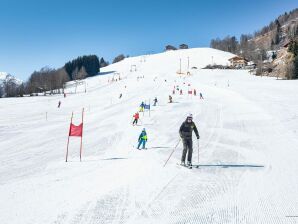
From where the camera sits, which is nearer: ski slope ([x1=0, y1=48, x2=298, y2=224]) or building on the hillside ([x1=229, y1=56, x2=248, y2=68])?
ski slope ([x1=0, y1=48, x2=298, y2=224])

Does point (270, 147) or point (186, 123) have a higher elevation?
point (186, 123)

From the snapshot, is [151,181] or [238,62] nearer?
[151,181]

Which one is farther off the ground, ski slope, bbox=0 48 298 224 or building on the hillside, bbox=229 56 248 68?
building on the hillside, bbox=229 56 248 68

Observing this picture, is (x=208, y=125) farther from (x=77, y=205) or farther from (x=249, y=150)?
(x=77, y=205)

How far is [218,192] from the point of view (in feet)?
31.0

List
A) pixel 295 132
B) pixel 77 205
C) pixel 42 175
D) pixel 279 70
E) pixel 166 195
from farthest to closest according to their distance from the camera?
pixel 279 70 < pixel 295 132 < pixel 42 175 < pixel 166 195 < pixel 77 205

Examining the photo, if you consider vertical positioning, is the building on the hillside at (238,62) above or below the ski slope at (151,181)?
above

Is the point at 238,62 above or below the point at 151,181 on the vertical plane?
above

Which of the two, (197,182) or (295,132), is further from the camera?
(295,132)

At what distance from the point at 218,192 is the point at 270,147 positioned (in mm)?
7408

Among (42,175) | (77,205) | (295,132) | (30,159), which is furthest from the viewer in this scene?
(295,132)

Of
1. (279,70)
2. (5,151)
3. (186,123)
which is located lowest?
(5,151)

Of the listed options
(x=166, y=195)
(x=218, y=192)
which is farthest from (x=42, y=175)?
(x=218, y=192)

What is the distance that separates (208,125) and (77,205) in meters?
16.8
